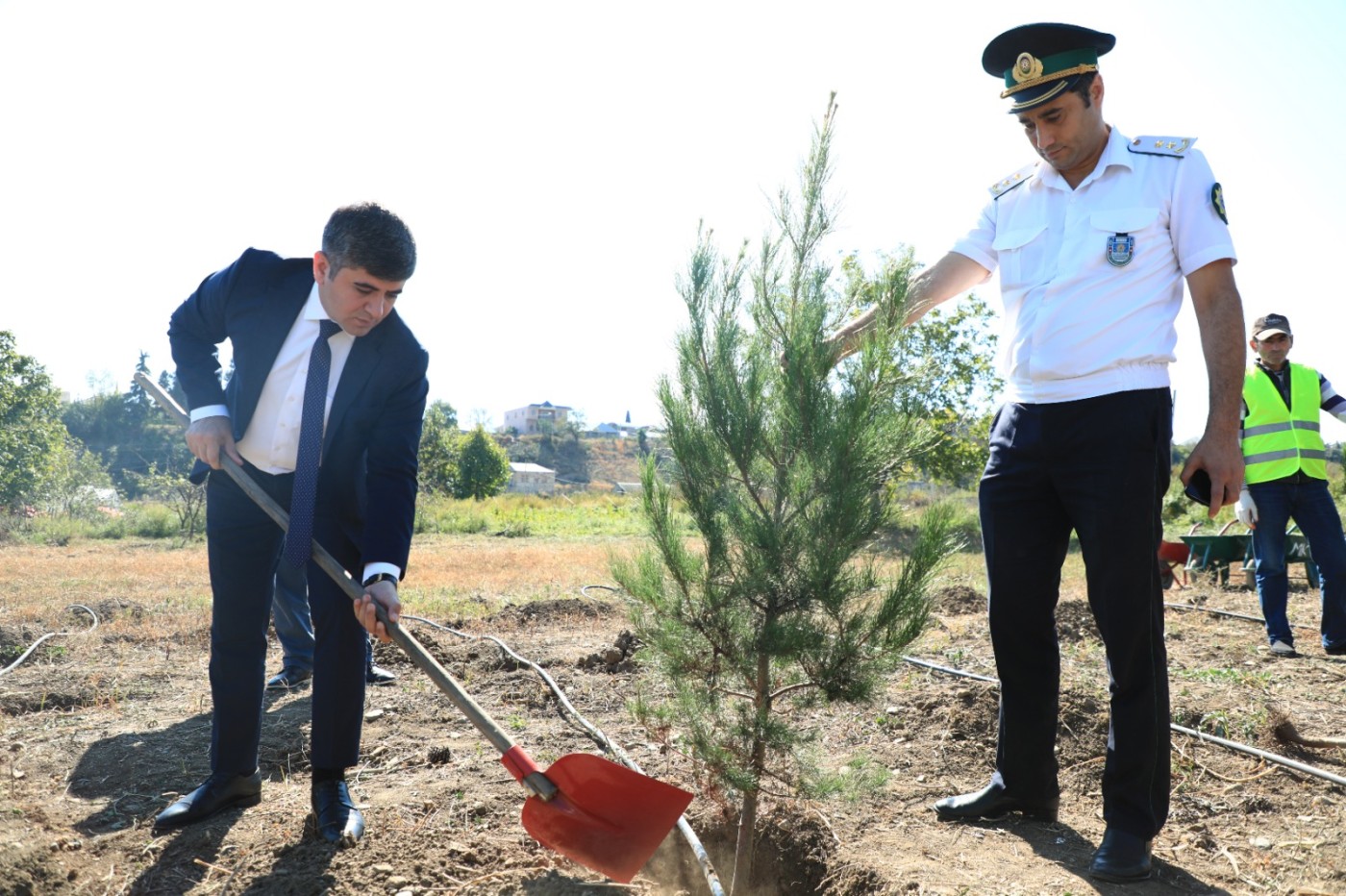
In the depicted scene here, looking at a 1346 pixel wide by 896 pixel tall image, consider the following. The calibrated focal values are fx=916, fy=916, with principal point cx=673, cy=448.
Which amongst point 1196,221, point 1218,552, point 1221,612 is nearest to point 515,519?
point 1218,552

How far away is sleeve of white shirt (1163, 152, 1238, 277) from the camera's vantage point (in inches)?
97.1

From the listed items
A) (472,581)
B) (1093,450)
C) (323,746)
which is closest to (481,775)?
(323,746)

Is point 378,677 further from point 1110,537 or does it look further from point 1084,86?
point 1084,86

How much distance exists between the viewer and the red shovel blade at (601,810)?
253 centimetres

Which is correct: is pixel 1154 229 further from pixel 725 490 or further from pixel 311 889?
pixel 311 889

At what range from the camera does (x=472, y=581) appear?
1129 centimetres

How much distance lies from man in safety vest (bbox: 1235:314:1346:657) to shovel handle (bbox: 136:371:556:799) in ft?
16.4

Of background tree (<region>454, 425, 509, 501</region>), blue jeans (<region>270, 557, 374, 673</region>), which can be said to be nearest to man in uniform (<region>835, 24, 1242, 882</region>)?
blue jeans (<region>270, 557, 374, 673</region>)

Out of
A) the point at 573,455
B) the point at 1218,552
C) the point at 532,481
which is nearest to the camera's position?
the point at 1218,552

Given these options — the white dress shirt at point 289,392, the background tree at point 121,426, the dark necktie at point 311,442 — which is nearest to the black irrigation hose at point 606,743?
the dark necktie at point 311,442

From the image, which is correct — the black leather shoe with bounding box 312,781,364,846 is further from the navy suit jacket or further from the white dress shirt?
the white dress shirt

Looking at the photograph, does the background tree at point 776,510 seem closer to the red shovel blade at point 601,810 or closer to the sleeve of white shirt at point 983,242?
the red shovel blade at point 601,810

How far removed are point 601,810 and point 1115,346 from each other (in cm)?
193

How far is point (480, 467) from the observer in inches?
1949
